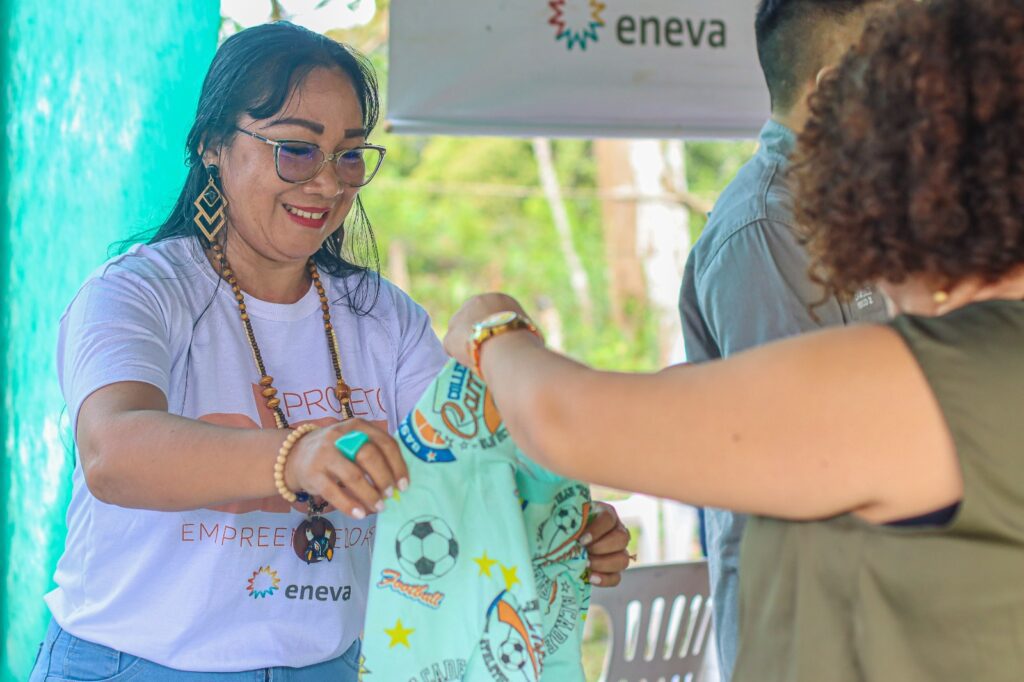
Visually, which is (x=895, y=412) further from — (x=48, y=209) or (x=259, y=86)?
(x=48, y=209)

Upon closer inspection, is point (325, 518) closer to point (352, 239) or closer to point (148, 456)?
point (148, 456)

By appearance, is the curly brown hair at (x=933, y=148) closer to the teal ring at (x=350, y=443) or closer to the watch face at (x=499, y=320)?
the watch face at (x=499, y=320)

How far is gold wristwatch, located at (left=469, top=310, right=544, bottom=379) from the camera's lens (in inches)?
56.1

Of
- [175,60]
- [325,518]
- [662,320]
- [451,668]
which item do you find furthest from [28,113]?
[662,320]

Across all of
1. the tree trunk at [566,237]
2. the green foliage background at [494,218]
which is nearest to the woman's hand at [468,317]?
the green foliage background at [494,218]

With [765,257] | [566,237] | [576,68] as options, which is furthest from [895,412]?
[566,237]

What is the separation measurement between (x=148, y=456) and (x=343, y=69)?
848mm

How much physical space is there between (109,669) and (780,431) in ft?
3.88

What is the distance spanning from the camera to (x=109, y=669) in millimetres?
1763

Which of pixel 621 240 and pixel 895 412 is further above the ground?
pixel 621 240

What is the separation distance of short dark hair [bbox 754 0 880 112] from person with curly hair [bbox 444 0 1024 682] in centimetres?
101

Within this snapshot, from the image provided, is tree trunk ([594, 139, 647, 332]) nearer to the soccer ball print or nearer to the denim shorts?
the denim shorts

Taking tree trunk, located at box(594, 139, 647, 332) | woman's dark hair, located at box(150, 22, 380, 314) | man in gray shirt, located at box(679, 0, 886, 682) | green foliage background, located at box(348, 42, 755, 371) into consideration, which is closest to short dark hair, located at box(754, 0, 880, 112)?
man in gray shirt, located at box(679, 0, 886, 682)

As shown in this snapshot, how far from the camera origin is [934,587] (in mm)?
1188
